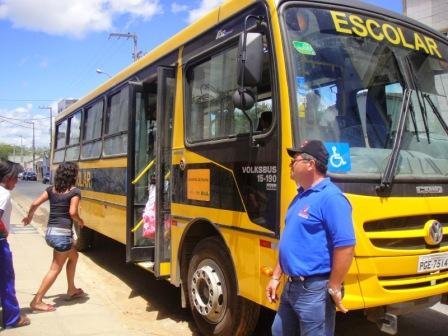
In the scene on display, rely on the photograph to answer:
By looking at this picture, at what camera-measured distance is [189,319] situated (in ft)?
19.3

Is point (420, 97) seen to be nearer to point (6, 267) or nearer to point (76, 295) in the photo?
point (6, 267)

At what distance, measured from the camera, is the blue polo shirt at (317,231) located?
2959 mm

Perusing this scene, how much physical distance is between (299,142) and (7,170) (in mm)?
3203

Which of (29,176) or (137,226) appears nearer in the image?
(137,226)

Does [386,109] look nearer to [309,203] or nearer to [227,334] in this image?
[309,203]

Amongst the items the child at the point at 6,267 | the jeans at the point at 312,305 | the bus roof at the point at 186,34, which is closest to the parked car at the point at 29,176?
the bus roof at the point at 186,34

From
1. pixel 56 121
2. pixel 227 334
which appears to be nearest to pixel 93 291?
pixel 227 334

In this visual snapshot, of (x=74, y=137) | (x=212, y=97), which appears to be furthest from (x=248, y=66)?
(x=74, y=137)

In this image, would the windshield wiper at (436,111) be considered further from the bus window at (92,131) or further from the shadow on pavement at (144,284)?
the bus window at (92,131)

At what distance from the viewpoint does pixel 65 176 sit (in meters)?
6.17

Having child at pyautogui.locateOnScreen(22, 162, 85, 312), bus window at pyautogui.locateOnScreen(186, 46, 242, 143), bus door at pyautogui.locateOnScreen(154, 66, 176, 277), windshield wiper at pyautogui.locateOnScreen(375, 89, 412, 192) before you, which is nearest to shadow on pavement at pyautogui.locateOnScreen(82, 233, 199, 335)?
bus door at pyautogui.locateOnScreen(154, 66, 176, 277)

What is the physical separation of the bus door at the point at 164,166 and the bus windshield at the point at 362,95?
1.98m

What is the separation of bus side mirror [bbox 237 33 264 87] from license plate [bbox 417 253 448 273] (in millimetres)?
1765

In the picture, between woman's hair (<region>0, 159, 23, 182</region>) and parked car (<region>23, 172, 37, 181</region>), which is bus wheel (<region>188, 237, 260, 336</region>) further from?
parked car (<region>23, 172, 37, 181</region>)
